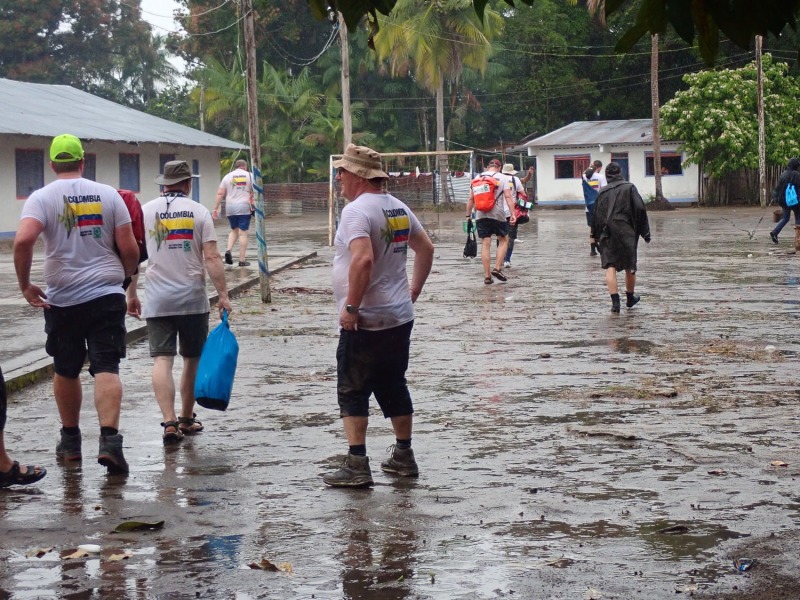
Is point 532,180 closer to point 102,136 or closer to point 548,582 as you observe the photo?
point 102,136

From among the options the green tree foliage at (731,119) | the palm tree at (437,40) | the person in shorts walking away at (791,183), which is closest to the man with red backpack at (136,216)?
the person in shorts walking away at (791,183)

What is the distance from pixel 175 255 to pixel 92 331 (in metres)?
1.06

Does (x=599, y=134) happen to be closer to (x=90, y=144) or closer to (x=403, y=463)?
(x=90, y=144)

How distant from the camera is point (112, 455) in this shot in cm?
669

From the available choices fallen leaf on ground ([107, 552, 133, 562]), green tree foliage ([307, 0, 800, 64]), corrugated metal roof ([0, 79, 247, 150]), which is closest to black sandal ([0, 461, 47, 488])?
fallen leaf on ground ([107, 552, 133, 562])

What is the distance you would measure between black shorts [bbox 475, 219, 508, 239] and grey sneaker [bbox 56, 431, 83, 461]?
11395 millimetres

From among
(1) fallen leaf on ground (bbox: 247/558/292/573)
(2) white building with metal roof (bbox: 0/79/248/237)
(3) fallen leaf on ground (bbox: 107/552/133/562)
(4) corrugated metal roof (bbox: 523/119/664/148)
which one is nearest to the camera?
(1) fallen leaf on ground (bbox: 247/558/292/573)

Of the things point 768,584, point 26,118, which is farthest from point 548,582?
point 26,118

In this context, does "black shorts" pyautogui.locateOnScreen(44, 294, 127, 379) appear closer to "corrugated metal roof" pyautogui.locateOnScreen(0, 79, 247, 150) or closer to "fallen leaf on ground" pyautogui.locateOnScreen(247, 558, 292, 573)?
"fallen leaf on ground" pyautogui.locateOnScreen(247, 558, 292, 573)

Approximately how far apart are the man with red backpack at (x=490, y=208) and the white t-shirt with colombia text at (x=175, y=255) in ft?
33.5

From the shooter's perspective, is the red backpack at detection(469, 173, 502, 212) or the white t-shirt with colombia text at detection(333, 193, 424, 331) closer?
the white t-shirt with colombia text at detection(333, 193, 424, 331)

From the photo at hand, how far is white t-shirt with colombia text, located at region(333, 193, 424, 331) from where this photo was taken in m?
6.55

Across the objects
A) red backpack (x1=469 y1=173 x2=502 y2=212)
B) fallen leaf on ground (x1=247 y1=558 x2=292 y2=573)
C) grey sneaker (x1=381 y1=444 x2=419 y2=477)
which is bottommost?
fallen leaf on ground (x1=247 y1=558 x2=292 y2=573)

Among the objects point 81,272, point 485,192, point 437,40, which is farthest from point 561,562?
point 437,40
